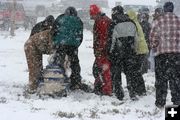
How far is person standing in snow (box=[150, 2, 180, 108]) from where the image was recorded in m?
9.22

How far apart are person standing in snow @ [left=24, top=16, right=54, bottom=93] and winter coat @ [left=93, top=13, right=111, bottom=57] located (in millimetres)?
996

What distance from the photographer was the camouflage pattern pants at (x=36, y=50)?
413 inches

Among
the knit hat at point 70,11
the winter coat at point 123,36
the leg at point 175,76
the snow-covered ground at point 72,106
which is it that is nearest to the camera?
Result: the snow-covered ground at point 72,106

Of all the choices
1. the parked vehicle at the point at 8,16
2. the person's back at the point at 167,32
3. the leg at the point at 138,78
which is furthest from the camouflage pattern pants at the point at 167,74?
the parked vehicle at the point at 8,16

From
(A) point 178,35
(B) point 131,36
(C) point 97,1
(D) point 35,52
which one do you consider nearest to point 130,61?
(B) point 131,36

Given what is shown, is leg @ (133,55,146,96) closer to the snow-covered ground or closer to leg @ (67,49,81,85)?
the snow-covered ground

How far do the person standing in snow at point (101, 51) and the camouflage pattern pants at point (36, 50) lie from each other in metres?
1.03

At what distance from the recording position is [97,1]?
177 feet

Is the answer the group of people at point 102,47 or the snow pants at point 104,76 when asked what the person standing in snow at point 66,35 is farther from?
the snow pants at point 104,76

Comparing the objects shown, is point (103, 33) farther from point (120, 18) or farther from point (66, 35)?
point (66, 35)

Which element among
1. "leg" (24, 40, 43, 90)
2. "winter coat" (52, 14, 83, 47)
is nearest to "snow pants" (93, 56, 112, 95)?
"winter coat" (52, 14, 83, 47)

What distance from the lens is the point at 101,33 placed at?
10.5m

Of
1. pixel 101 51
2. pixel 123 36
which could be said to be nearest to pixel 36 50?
pixel 101 51

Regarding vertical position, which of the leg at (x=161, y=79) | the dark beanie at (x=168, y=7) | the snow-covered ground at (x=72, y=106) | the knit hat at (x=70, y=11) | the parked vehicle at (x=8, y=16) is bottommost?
the parked vehicle at (x=8, y=16)
